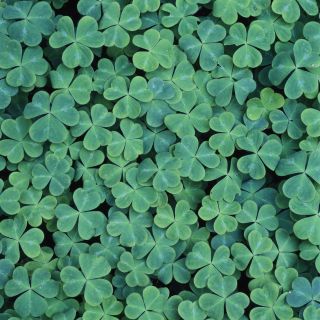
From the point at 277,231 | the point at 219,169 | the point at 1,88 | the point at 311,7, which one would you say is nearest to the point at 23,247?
the point at 1,88

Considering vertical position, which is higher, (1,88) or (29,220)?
(1,88)

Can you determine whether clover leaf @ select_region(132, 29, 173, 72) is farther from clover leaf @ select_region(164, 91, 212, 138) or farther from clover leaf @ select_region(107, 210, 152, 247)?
clover leaf @ select_region(107, 210, 152, 247)

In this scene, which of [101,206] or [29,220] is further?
[101,206]

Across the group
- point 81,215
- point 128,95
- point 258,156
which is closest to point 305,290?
point 258,156

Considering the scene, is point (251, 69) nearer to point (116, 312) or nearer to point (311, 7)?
point (311, 7)

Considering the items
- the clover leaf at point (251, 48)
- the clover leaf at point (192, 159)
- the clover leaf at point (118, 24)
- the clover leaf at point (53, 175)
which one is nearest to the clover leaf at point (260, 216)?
the clover leaf at point (192, 159)

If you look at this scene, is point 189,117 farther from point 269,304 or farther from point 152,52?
point 269,304

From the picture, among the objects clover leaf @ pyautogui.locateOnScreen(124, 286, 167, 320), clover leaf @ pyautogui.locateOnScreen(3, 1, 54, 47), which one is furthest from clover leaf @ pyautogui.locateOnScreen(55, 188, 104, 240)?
clover leaf @ pyautogui.locateOnScreen(3, 1, 54, 47)

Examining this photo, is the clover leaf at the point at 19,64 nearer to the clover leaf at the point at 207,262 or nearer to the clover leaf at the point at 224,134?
the clover leaf at the point at 224,134
